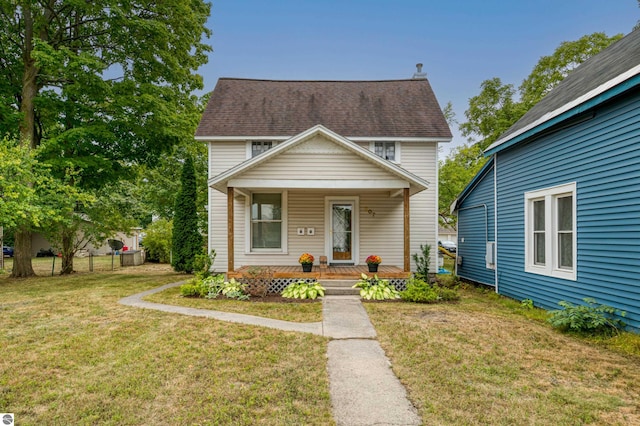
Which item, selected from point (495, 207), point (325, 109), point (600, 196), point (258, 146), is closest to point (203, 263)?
point (258, 146)

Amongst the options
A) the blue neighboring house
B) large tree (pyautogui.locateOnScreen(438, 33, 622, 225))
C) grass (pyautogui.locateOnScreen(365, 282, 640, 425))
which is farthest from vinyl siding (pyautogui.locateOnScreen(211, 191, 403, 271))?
large tree (pyautogui.locateOnScreen(438, 33, 622, 225))

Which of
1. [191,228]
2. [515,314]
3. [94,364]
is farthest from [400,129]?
[94,364]

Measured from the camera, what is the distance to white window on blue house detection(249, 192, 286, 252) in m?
11.0

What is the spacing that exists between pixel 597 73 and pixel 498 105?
18.7m

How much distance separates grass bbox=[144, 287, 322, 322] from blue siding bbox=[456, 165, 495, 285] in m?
5.81

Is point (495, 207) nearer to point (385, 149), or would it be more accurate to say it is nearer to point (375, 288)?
point (385, 149)

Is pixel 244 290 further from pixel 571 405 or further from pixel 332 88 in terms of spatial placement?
pixel 332 88

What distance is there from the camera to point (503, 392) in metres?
3.42

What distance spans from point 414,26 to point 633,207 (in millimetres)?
18904

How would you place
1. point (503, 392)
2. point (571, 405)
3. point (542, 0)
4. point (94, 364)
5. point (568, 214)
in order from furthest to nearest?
point (542, 0)
point (568, 214)
point (94, 364)
point (503, 392)
point (571, 405)

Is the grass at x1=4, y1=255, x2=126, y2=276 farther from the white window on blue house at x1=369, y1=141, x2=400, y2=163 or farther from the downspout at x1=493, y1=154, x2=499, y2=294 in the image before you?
the downspout at x1=493, y1=154, x2=499, y2=294

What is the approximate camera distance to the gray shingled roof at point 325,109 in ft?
37.4

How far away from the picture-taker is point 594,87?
5.96 m

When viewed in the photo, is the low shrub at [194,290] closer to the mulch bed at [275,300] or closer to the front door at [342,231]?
the mulch bed at [275,300]
